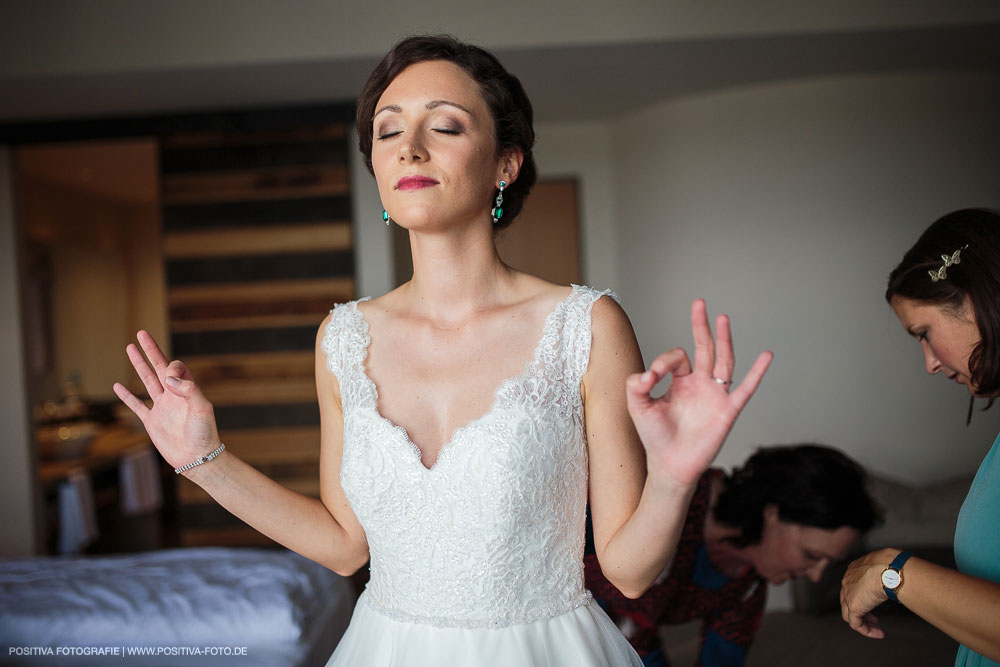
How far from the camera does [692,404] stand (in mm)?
1062

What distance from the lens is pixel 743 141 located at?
4.45 metres

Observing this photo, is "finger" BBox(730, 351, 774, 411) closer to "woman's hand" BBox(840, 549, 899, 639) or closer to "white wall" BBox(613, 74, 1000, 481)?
"woman's hand" BBox(840, 549, 899, 639)

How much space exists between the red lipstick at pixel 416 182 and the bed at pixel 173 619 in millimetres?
1345

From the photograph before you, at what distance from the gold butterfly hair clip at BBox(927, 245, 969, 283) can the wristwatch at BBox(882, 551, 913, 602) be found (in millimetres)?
460

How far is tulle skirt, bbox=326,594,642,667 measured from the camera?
4.12ft

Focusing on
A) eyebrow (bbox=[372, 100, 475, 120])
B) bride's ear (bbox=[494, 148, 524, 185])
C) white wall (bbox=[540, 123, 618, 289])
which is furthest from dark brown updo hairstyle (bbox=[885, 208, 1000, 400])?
white wall (bbox=[540, 123, 618, 289])

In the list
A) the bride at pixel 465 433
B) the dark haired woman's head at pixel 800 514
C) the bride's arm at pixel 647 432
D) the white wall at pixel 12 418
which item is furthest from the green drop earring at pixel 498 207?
the white wall at pixel 12 418

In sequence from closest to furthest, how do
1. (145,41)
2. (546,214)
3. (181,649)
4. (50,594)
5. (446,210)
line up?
(446,210)
(181,649)
(50,594)
(145,41)
(546,214)

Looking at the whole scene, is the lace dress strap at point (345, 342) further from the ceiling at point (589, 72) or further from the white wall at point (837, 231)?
the white wall at point (837, 231)

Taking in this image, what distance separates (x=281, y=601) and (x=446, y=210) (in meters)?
1.35

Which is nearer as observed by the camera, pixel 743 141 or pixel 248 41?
pixel 248 41

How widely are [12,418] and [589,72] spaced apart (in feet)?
12.0

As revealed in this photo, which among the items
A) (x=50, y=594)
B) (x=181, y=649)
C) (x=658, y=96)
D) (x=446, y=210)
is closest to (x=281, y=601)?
(x=181, y=649)

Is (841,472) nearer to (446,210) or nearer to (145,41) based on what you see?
(446,210)
